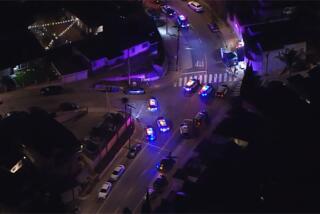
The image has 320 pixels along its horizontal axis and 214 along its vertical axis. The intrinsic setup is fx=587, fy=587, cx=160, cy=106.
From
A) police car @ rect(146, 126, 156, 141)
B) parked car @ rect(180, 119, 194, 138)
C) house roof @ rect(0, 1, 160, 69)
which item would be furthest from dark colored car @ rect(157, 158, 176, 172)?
house roof @ rect(0, 1, 160, 69)

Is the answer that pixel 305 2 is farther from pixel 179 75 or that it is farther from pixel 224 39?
pixel 179 75

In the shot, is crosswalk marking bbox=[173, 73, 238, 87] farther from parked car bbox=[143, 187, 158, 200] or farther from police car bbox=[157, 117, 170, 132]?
parked car bbox=[143, 187, 158, 200]

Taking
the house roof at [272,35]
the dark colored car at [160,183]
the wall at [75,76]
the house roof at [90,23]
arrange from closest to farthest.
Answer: the dark colored car at [160,183] → the wall at [75,76] → the house roof at [90,23] → the house roof at [272,35]

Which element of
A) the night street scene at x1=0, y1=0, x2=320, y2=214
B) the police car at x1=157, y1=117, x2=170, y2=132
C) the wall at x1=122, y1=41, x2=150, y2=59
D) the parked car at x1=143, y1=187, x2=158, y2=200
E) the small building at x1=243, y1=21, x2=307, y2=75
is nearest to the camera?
the night street scene at x1=0, y1=0, x2=320, y2=214

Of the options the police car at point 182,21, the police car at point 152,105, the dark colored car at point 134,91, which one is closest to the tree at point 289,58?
the police car at point 182,21

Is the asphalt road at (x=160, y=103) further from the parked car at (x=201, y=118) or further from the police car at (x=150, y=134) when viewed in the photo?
the parked car at (x=201, y=118)

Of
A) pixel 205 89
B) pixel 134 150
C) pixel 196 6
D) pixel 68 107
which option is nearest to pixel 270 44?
pixel 205 89
